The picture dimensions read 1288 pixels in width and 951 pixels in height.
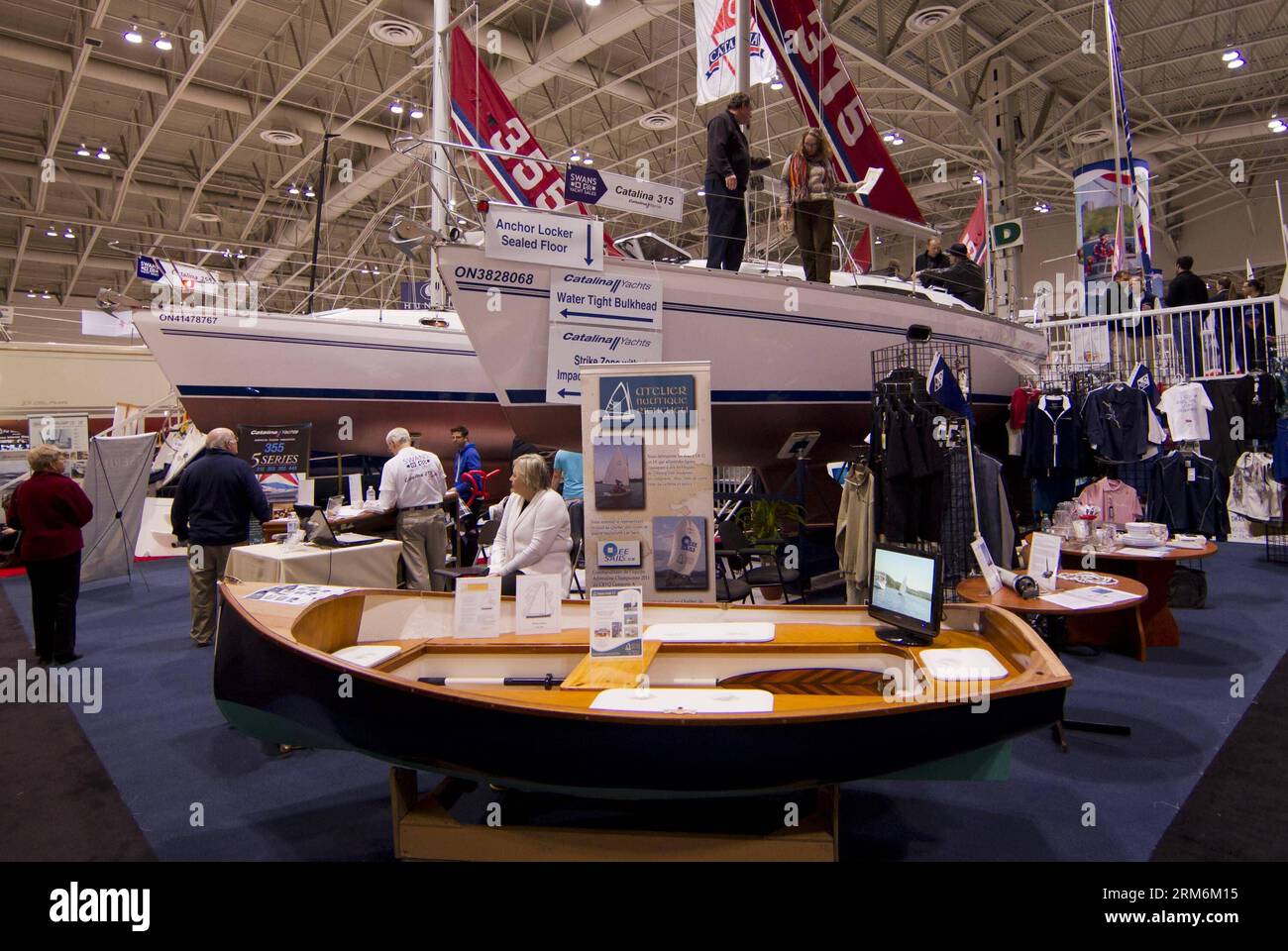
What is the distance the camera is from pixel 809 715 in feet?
6.07

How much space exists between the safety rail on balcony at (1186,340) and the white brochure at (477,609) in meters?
6.86

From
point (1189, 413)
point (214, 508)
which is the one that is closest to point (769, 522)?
point (214, 508)

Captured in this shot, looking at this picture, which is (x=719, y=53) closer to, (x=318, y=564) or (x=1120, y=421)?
(x=1120, y=421)

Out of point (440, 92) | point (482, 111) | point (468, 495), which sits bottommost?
point (468, 495)

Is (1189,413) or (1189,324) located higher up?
(1189,324)

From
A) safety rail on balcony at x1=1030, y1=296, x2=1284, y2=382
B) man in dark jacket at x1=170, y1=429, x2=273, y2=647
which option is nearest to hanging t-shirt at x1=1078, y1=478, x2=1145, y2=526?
safety rail on balcony at x1=1030, y1=296, x2=1284, y2=382

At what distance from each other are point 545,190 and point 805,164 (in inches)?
82.4

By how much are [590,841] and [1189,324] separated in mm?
8786

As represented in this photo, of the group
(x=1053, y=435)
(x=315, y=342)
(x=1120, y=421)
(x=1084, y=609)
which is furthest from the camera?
(x=315, y=342)

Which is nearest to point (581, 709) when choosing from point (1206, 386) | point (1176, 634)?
point (1176, 634)

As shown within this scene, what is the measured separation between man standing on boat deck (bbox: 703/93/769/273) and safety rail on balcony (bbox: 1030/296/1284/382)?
441cm

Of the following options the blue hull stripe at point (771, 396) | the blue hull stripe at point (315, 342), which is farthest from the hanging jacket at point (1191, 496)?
the blue hull stripe at point (315, 342)

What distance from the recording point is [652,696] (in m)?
2.12
